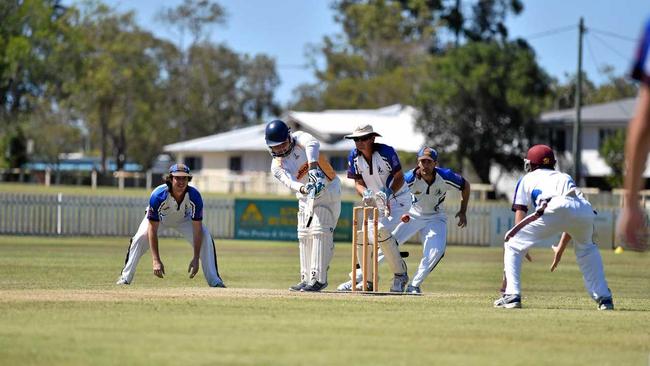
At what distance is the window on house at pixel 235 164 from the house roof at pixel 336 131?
1.06m

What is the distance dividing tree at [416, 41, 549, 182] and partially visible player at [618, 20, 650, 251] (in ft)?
226

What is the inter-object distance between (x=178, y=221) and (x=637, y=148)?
1111 centimetres

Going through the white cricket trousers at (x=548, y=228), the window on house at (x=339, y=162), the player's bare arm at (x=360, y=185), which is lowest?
the white cricket trousers at (x=548, y=228)

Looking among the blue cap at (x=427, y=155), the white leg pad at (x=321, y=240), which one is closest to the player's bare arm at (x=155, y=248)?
the white leg pad at (x=321, y=240)

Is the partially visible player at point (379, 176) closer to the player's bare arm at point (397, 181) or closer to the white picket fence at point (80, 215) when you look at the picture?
the player's bare arm at point (397, 181)

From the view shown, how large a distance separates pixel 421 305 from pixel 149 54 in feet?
321

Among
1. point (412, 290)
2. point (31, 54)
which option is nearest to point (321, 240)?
point (412, 290)

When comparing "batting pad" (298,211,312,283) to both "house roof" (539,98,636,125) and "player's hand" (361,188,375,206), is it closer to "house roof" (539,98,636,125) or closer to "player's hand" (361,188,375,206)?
"player's hand" (361,188,375,206)

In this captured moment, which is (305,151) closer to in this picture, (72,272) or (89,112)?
(72,272)

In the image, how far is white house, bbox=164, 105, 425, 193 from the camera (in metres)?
84.2

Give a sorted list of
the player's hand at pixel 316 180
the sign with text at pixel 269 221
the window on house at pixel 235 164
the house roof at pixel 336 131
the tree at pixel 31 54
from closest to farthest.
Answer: the player's hand at pixel 316 180, the sign with text at pixel 269 221, the tree at pixel 31 54, the house roof at pixel 336 131, the window on house at pixel 235 164

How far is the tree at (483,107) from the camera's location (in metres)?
77.1

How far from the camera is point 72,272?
2298 centimetres

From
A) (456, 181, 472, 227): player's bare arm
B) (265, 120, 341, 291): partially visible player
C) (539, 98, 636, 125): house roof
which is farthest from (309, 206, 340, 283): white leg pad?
(539, 98, 636, 125): house roof
